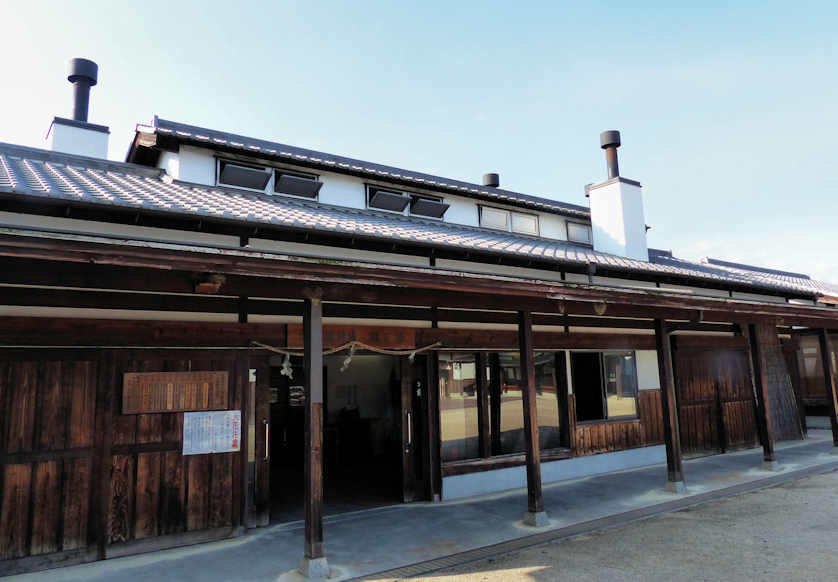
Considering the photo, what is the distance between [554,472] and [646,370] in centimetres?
337

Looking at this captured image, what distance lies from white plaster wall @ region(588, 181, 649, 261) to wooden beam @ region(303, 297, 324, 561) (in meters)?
9.21

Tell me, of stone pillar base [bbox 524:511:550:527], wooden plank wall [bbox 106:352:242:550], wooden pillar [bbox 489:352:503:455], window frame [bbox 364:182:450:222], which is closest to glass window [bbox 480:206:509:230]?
window frame [bbox 364:182:450:222]

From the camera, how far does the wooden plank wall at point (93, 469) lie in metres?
5.21

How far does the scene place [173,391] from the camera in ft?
19.9

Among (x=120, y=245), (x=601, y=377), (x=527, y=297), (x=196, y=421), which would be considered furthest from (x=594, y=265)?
(x=120, y=245)

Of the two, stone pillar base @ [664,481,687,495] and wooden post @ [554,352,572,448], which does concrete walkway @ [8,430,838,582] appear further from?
wooden post @ [554,352,572,448]

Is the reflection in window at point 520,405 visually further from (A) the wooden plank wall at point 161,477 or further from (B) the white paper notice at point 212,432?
(A) the wooden plank wall at point 161,477

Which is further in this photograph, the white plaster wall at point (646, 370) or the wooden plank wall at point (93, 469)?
the white plaster wall at point (646, 370)

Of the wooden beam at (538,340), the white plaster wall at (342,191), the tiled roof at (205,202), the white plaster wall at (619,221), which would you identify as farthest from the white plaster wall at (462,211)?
the white plaster wall at (619,221)

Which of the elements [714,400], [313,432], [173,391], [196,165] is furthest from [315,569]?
[714,400]

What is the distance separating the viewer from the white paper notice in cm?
609

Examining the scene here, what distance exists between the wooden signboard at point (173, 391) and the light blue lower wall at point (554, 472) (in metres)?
3.71

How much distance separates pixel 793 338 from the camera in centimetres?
1379

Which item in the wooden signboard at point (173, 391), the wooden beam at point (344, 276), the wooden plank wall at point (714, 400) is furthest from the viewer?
the wooden plank wall at point (714, 400)
